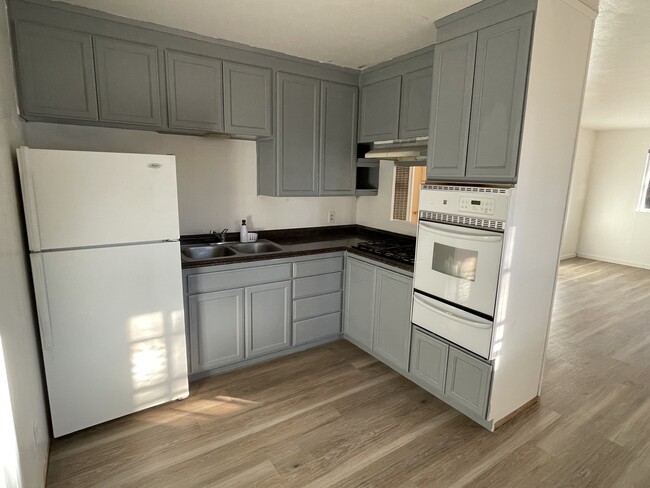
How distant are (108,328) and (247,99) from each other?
192cm

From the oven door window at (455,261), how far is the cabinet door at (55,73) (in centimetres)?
241

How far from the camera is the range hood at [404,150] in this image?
8.69ft

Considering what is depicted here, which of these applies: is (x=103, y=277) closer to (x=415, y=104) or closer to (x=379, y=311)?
(x=379, y=311)

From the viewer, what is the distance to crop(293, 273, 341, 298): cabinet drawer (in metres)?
2.96

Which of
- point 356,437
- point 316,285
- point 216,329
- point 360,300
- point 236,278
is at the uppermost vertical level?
point 236,278

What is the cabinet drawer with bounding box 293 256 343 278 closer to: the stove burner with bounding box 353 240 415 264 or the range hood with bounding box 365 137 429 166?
the stove burner with bounding box 353 240 415 264

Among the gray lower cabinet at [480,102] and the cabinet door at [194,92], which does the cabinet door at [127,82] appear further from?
the gray lower cabinet at [480,102]

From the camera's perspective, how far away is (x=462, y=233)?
6.92 feet

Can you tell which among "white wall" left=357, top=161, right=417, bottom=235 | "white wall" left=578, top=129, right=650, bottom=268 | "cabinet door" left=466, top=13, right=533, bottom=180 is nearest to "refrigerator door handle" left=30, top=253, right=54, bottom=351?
"cabinet door" left=466, top=13, right=533, bottom=180

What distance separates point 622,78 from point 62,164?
14.8ft

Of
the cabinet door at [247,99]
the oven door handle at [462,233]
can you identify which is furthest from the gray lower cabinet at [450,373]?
the cabinet door at [247,99]

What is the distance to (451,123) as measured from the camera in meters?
2.20

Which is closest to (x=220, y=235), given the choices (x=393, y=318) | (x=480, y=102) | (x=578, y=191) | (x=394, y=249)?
(x=394, y=249)

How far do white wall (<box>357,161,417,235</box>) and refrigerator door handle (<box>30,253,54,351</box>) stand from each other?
9.11 ft
